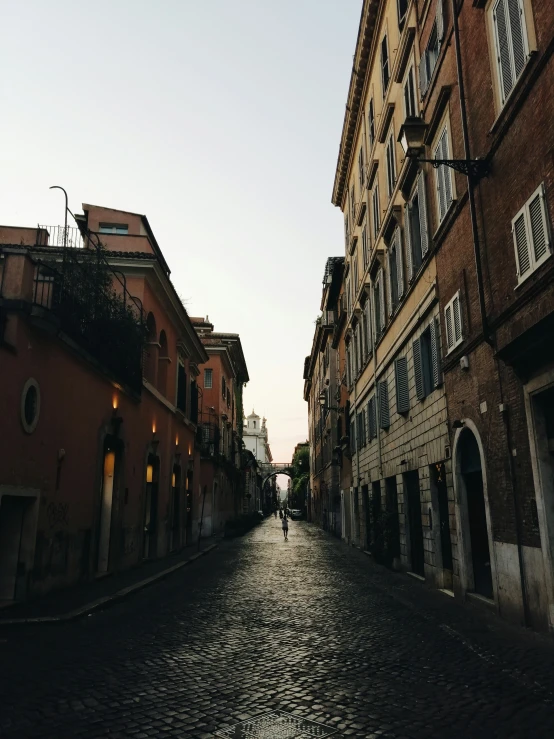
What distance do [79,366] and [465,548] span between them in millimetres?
8933

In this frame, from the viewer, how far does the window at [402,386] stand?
16.5 meters

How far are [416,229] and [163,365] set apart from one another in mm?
11134

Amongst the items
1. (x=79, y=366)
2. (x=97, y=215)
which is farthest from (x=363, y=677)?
(x=97, y=215)

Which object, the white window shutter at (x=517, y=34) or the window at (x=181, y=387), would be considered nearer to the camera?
the white window shutter at (x=517, y=34)

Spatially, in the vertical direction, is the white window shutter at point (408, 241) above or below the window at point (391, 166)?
below

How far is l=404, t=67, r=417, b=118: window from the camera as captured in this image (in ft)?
51.3

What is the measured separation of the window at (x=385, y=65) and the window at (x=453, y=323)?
10.5 meters

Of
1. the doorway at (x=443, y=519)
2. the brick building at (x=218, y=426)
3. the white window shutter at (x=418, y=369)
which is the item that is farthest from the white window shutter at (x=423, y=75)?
the brick building at (x=218, y=426)

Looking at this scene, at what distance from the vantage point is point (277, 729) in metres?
4.61

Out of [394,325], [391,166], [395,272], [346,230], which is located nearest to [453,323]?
[394,325]

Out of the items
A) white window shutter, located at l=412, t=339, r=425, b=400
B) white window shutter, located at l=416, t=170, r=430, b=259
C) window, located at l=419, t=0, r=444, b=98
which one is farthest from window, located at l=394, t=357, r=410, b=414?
window, located at l=419, t=0, r=444, b=98

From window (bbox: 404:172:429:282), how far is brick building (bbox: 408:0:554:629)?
1.07 metres

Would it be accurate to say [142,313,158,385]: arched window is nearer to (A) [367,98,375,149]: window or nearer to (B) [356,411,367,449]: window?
(B) [356,411,367,449]: window

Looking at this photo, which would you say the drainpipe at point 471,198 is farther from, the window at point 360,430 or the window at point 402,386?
the window at point 360,430
